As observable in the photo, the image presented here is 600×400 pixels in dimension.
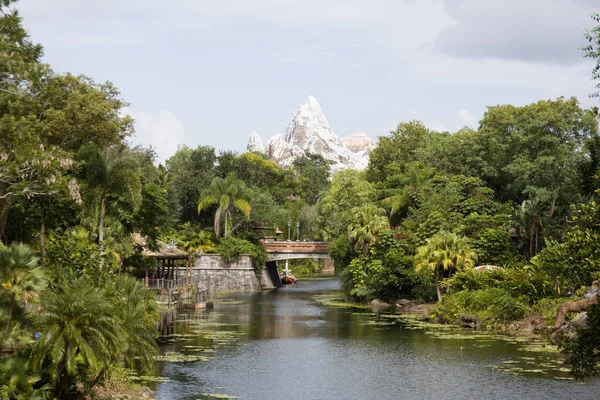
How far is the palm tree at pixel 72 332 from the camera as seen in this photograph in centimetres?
2056

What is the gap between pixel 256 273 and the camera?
83.9 m

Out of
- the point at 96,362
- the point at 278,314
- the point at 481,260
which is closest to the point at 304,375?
the point at 96,362

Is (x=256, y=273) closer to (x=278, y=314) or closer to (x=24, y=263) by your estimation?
(x=278, y=314)

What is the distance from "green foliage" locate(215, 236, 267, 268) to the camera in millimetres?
80375

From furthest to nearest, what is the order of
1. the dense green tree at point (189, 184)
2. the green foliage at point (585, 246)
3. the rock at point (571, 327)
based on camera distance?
the dense green tree at point (189, 184) → the rock at point (571, 327) → the green foliage at point (585, 246)

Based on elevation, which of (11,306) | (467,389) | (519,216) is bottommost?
(467,389)

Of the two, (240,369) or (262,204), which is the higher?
(262,204)

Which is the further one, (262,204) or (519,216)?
(262,204)

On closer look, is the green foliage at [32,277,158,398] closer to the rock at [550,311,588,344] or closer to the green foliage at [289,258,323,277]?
the rock at [550,311,588,344]

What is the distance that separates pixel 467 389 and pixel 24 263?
53.0 feet

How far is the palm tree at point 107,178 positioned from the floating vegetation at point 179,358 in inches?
344

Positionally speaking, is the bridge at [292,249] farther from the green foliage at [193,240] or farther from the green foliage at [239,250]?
the green foliage at [193,240]

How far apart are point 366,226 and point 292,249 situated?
2220 cm

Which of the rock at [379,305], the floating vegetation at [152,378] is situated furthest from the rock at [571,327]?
the rock at [379,305]
